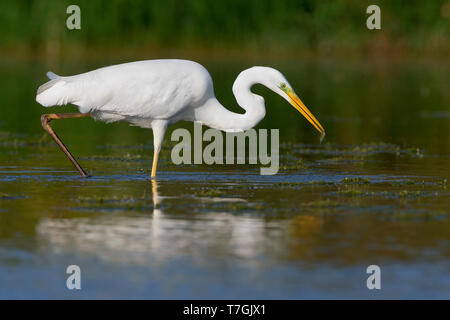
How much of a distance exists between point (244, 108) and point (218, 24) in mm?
35638

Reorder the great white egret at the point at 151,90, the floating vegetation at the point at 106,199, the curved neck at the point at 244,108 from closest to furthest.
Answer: the floating vegetation at the point at 106,199, the great white egret at the point at 151,90, the curved neck at the point at 244,108

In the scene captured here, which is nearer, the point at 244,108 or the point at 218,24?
the point at 244,108

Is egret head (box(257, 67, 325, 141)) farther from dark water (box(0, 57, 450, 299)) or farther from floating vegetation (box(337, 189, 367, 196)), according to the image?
floating vegetation (box(337, 189, 367, 196))

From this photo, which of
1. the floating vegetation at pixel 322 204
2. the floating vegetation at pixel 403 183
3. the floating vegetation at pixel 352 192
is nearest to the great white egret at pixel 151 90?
the floating vegetation at pixel 403 183

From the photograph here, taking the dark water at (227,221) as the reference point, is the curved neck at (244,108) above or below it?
above

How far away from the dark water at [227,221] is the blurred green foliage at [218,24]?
2918 cm

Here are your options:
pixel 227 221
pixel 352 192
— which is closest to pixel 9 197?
pixel 227 221

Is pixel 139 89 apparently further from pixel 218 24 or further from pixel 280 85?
pixel 218 24

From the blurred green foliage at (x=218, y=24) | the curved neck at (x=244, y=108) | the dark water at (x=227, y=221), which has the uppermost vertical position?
the blurred green foliage at (x=218, y=24)

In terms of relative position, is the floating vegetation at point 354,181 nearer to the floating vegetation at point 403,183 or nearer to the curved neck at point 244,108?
the floating vegetation at point 403,183

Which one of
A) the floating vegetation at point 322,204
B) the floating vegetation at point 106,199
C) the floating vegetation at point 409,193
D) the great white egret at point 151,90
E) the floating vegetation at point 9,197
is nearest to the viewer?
the floating vegetation at point 322,204

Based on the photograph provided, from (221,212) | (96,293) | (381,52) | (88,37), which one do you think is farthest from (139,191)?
(381,52)

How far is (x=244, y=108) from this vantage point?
12445mm

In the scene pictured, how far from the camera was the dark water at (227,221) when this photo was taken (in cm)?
744
